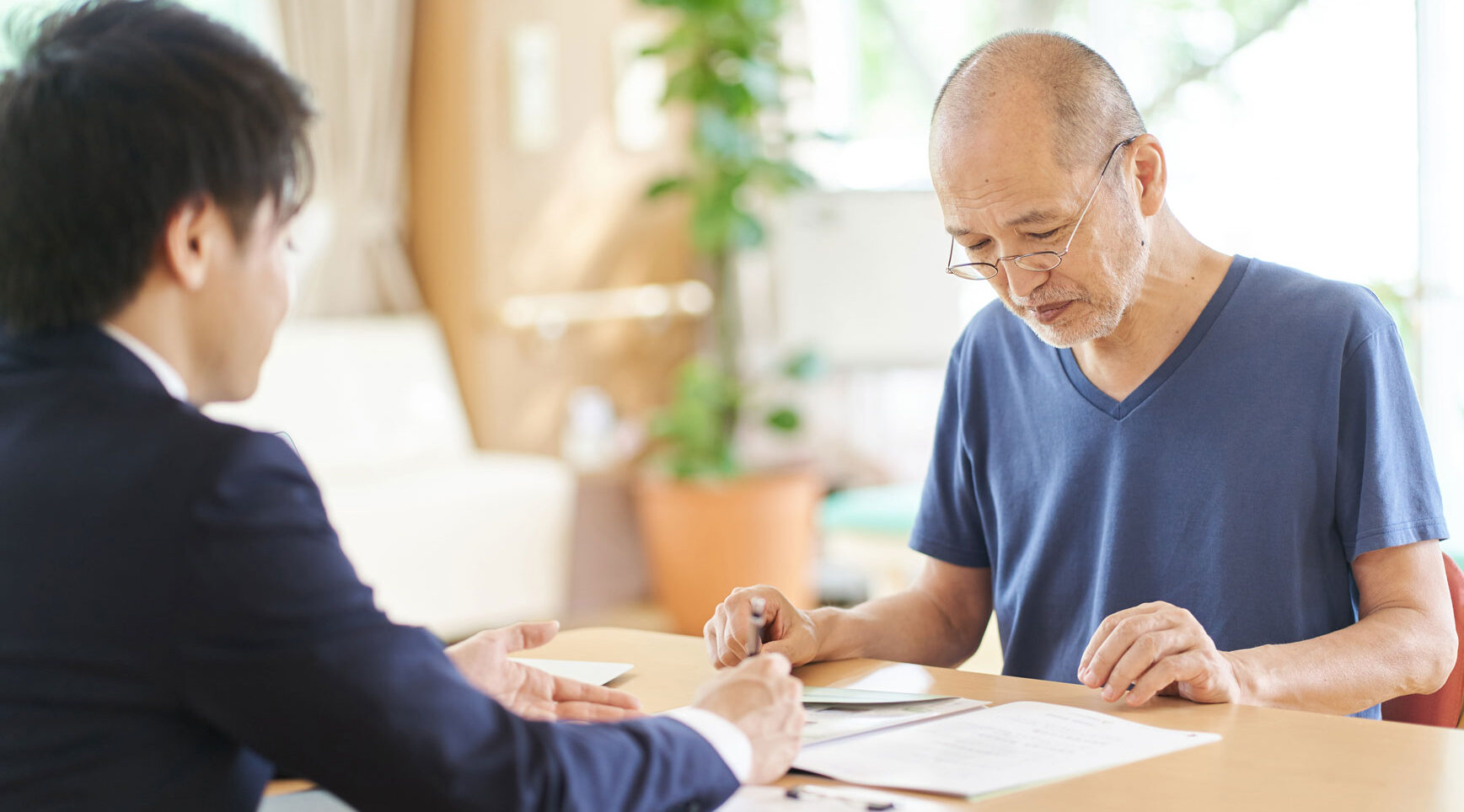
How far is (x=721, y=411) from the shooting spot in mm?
4512

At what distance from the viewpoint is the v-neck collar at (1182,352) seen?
1.53 metres

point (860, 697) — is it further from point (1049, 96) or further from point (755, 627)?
point (1049, 96)

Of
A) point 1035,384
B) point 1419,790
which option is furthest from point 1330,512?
point 1419,790

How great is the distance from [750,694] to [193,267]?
507mm

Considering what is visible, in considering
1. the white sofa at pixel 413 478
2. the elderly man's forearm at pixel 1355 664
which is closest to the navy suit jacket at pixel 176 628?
the elderly man's forearm at pixel 1355 664

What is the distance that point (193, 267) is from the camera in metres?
0.87

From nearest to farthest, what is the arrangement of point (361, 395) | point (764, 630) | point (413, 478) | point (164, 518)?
point (164, 518)
point (764, 630)
point (413, 478)
point (361, 395)

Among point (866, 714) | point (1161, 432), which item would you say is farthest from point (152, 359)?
point (1161, 432)

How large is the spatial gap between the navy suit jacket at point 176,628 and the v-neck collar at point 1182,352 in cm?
94

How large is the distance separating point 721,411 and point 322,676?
3701 millimetres

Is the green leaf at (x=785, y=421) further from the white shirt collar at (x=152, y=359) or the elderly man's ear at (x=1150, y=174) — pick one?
the white shirt collar at (x=152, y=359)

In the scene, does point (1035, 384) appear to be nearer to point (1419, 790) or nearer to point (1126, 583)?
point (1126, 583)

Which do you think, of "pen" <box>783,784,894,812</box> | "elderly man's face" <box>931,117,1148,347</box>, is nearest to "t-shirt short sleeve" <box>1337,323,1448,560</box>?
"elderly man's face" <box>931,117,1148,347</box>

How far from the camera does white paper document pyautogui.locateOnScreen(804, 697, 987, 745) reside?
1183mm
